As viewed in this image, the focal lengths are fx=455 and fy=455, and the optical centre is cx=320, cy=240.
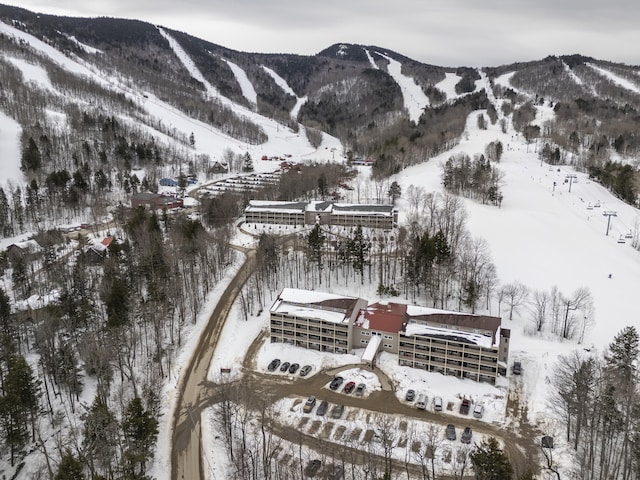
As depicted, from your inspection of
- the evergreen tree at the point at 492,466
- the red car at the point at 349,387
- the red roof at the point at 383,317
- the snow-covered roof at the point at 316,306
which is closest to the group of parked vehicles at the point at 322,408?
the red car at the point at 349,387

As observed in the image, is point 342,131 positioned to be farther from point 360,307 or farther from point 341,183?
point 360,307

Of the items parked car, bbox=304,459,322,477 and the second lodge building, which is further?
the second lodge building

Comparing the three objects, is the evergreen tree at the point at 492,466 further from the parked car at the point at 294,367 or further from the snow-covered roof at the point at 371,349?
the parked car at the point at 294,367

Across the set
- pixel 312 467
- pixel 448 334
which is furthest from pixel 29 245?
pixel 448 334

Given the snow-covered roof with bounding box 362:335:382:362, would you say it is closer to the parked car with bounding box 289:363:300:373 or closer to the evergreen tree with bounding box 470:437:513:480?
the parked car with bounding box 289:363:300:373

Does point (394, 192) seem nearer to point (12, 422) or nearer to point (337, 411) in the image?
point (337, 411)

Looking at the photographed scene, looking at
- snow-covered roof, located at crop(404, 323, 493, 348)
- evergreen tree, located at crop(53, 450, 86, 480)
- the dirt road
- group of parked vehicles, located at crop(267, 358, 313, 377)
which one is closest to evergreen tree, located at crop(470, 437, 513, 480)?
snow-covered roof, located at crop(404, 323, 493, 348)
